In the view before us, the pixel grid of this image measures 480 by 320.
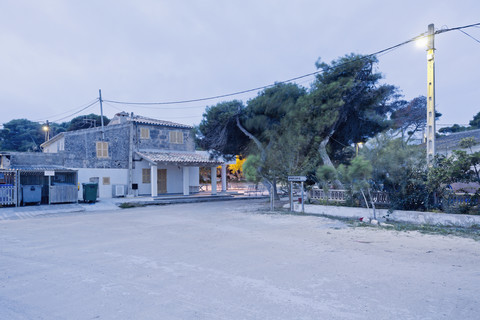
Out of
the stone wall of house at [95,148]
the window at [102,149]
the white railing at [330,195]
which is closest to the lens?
the white railing at [330,195]

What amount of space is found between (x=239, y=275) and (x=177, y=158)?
1926cm

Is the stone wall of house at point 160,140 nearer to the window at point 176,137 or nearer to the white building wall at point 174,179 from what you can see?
the window at point 176,137

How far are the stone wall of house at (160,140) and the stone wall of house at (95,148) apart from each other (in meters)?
0.85

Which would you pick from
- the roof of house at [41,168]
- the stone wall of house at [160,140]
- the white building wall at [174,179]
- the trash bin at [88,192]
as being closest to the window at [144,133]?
the stone wall of house at [160,140]

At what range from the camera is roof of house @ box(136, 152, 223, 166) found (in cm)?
2269

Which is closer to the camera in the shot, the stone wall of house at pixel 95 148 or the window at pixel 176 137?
the stone wall of house at pixel 95 148

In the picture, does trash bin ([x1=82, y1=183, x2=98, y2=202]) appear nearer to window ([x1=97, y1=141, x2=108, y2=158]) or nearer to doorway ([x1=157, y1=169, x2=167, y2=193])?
window ([x1=97, y1=141, x2=108, y2=158])

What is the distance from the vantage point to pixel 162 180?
83.3 feet

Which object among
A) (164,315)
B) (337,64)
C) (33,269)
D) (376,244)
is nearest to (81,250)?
(33,269)

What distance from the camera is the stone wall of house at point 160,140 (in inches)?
971

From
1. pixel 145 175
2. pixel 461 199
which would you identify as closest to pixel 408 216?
pixel 461 199

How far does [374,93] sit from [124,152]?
17.2 metres

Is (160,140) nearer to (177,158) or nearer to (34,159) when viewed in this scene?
(177,158)

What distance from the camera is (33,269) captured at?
5855 mm
